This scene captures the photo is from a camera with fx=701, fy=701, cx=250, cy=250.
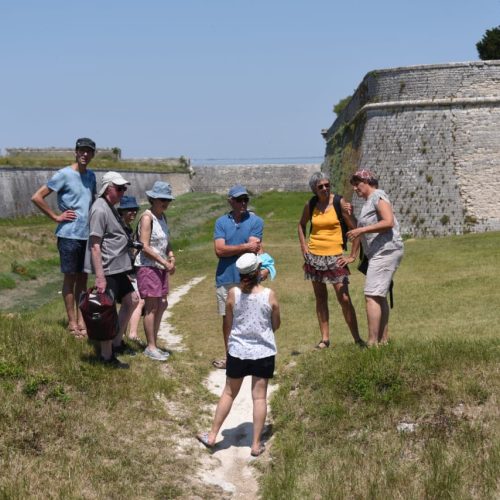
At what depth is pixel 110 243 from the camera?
778cm

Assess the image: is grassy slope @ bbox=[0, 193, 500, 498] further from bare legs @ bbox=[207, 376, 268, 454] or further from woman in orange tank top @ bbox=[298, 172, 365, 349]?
woman in orange tank top @ bbox=[298, 172, 365, 349]

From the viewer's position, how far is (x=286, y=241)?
95.0ft

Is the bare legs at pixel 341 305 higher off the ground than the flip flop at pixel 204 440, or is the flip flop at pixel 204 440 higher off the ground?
the bare legs at pixel 341 305

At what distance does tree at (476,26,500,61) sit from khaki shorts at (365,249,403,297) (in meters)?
29.7

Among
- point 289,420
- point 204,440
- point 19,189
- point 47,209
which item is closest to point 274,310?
point 289,420

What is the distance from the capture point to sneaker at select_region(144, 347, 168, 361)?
8.53 m

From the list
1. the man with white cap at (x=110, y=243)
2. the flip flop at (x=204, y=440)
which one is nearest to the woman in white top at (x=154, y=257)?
the man with white cap at (x=110, y=243)

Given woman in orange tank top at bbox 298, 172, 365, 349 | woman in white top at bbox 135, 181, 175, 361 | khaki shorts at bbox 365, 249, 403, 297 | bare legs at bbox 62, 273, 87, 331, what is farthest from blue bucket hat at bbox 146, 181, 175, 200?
khaki shorts at bbox 365, 249, 403, 297

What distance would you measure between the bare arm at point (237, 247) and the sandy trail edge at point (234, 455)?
1.63 meters

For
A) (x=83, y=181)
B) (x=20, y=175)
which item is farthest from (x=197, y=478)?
(x=20, y=175)

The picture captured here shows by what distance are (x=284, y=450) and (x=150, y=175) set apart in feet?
164

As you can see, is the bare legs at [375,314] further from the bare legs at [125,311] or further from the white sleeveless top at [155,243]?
the bare legs at [125,311]

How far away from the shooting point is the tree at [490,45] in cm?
3409

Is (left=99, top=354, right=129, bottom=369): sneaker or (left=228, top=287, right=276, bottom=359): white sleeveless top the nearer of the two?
(left=228, top=287, right=276, bottom=359): white sleeveless top
